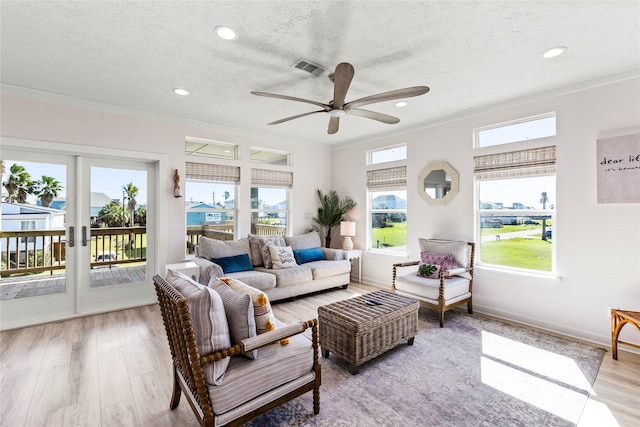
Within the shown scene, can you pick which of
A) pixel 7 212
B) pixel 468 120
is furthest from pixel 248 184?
pixel 468 120

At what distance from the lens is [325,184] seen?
20.9 ft

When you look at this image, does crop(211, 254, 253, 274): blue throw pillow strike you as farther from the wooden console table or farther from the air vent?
the wooden console table

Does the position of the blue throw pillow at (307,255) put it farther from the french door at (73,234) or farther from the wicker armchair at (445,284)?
the french door at (73,234)

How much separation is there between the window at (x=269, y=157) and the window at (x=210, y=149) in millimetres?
387

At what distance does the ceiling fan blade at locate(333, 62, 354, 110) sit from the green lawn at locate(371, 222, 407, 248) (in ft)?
10.0

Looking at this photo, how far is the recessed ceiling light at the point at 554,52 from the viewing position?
2.56 meters

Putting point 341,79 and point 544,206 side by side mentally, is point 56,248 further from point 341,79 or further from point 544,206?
point 544,206

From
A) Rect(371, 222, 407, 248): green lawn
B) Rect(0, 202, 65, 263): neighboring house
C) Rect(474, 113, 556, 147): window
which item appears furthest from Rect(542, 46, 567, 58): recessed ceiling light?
Rect(0, 202, 65, 263): neighboring house

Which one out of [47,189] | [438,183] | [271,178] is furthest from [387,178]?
[47,189]

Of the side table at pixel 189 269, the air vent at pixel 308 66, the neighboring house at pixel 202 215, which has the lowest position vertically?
the side table at pixel 189 269

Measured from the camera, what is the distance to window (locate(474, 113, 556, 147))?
141 inches

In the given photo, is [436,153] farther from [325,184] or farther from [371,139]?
[325,184]

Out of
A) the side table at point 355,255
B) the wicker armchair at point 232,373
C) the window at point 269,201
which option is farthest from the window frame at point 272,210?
the wicker armchair at point 232,373

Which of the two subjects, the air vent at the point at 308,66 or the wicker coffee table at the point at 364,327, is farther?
the air vent at the point at 308,66
